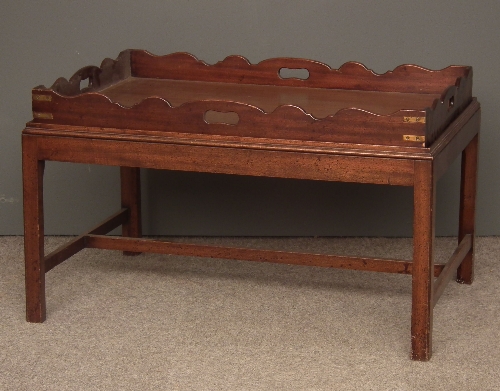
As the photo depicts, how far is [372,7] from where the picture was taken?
13.3 ft

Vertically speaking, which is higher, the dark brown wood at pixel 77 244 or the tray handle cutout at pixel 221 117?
the tray handle cutout at pixel 221 117

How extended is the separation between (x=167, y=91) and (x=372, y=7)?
0.99m

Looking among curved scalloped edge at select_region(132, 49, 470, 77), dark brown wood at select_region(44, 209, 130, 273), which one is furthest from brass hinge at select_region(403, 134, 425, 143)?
dark brown wood at select_region(44, 209, 130, 273)

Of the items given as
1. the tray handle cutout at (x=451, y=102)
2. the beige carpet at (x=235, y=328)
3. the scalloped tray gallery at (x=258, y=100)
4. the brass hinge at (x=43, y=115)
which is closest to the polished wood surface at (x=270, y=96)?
the scalloped tray gallery at (x=258, y=100)

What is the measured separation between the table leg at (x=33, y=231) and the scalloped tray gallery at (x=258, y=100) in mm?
141

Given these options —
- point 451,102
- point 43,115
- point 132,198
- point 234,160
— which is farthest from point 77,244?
point 451,102

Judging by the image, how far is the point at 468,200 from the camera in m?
3.67

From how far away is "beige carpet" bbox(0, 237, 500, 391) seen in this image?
2996 mm

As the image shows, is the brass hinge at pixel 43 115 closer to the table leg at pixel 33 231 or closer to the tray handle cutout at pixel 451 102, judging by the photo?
the table leg at pixel 33 231

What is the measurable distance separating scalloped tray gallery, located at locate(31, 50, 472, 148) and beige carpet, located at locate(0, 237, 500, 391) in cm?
68

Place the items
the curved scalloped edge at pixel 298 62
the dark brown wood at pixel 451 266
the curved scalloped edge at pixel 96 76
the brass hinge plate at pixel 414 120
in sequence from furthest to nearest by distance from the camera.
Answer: the curved scalloped edge at pixel 298 62, the curved scalloped edge at pixel 96 76, the dark brown wood at pixel 451 266, the brass hinge plate at pixel 414 120

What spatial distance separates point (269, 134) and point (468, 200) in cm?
97

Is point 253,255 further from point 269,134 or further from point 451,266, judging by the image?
point 451,266

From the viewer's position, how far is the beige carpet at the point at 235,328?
9.83 feet
